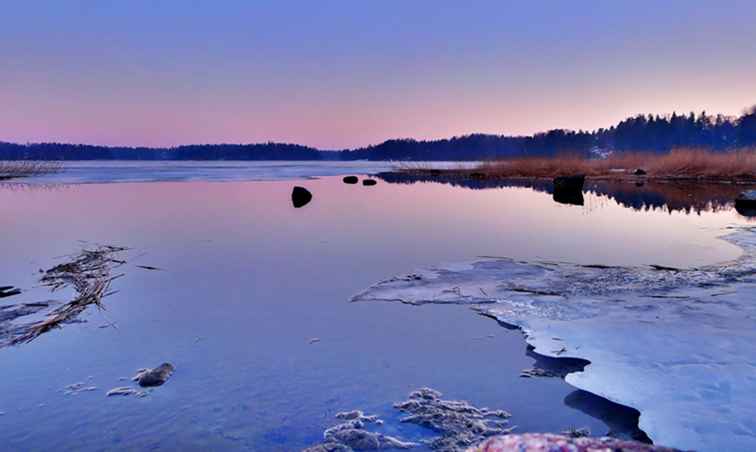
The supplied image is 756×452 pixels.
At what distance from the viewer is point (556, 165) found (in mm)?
35875

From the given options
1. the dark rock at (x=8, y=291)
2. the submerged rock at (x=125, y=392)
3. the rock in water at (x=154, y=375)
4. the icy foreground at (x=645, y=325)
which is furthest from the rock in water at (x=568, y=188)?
the submerged rock at (x=125, y=392)

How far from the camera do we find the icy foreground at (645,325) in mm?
3277

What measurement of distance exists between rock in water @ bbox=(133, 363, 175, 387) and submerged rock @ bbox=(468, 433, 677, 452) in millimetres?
2801

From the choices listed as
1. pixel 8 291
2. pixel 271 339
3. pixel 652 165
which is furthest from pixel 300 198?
pixel 652 165

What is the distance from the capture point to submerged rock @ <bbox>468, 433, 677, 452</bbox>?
1.84 m

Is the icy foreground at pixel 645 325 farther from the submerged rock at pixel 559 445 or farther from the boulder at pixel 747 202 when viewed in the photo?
the boulder at pixel 747 202

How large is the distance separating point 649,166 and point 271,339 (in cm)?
3668

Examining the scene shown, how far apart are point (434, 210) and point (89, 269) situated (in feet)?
35.8

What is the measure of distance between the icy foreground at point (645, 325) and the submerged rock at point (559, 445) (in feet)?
4.52

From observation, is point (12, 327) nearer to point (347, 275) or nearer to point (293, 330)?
point (293, 330)

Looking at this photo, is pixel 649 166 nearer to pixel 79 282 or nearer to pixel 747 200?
pixel 747 200

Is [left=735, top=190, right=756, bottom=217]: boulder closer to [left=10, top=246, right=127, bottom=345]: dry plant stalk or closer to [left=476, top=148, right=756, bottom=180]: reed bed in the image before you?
[left=476, top=148, right=756, bottom=180]: reed bed

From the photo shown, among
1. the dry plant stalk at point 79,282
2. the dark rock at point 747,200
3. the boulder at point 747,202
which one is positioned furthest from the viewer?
the dark rock at point 747,200

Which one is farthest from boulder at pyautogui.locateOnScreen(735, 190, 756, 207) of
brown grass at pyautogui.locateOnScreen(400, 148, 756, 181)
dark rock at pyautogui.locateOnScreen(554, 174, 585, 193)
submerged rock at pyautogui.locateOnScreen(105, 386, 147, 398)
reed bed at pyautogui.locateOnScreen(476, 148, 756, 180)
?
submerged rock at pyautogui.locateOnScreen(105, 386, 147, 398)
